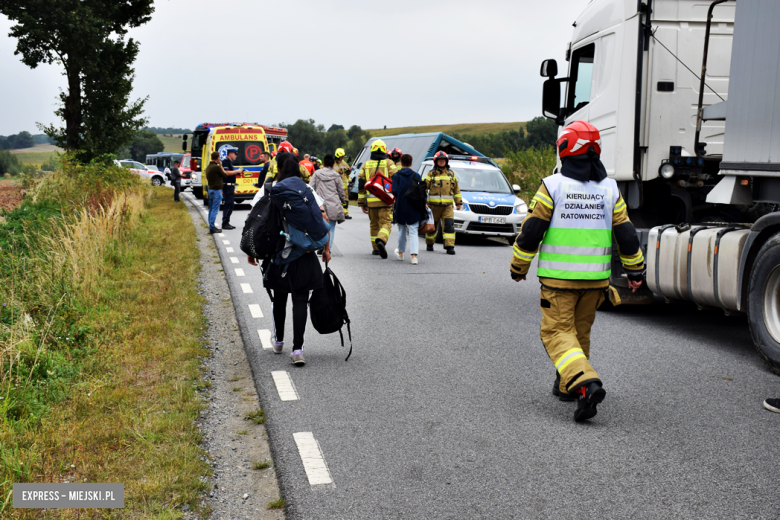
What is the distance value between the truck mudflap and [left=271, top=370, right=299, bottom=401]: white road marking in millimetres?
3945

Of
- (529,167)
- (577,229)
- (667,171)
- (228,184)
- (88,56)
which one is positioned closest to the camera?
(577,229)

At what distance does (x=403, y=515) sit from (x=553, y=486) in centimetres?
83

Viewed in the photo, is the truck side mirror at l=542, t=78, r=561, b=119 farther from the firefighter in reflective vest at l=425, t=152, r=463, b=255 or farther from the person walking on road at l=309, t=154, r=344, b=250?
the person walking on road at l=309, t=154, r=344, b=250

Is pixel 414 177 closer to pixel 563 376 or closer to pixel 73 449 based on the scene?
pixel 563 376

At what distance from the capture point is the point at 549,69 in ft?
31.3

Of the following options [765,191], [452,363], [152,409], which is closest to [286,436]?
[152,409]

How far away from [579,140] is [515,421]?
6.20 feet

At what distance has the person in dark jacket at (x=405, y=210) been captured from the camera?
1274 centimetres

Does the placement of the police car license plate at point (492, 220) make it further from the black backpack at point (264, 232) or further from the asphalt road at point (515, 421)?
the black backpack at point (264, 232)

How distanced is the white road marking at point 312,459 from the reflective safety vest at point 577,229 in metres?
1.90

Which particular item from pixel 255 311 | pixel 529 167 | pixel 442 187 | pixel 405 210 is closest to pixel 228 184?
pixel 442 187

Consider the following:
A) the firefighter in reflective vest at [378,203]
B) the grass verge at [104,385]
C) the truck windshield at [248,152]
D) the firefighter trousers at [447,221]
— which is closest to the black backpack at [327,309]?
the grass verge at [104,385]

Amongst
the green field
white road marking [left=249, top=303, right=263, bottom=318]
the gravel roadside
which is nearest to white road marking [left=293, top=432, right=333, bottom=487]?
the gravel roadside

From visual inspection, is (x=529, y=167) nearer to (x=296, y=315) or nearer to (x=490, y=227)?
(x=490, y=227)
